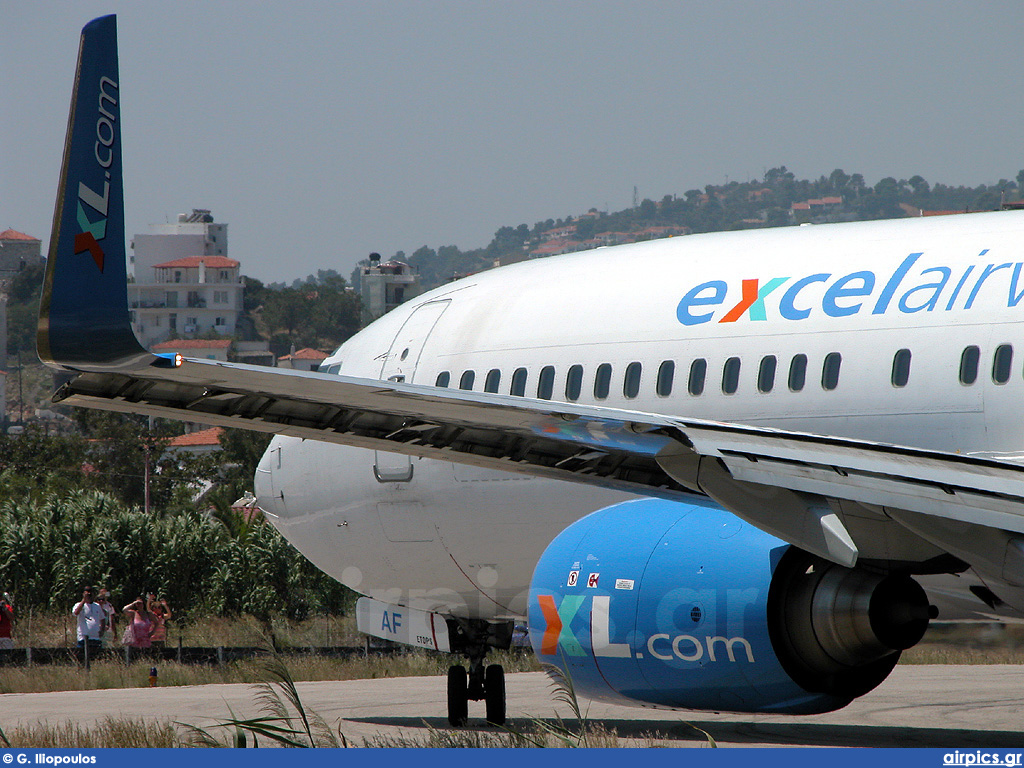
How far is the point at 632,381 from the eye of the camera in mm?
9117

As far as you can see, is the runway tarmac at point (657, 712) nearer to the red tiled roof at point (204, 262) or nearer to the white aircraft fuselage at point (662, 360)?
the white aircraft fuselage at point (662, 360)

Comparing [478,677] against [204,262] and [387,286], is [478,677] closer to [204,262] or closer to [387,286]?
[387,286]

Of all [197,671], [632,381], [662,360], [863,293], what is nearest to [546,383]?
[632,381]

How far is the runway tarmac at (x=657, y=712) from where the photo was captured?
36.2ft

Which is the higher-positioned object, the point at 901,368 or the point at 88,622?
the point at 901,368

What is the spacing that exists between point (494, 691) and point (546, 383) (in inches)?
107

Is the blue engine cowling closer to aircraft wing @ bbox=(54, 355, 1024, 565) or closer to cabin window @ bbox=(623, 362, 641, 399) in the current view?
cabin window @ bbox=(623, 362, 641, 399)

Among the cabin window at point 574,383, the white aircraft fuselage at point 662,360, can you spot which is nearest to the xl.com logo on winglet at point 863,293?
the white aircraft fuselage at point 662,360

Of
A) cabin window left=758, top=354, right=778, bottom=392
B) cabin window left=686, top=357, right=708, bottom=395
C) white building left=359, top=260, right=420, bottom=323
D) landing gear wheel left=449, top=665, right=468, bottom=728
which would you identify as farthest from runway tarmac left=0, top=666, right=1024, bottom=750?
white building left=359, top=260, right=420, bottom=323

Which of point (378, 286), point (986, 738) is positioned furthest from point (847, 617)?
point (378, 286)

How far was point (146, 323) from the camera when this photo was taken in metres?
181

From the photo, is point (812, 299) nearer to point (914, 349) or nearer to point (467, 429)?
point (914, 349)

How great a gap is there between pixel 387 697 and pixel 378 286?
443ft

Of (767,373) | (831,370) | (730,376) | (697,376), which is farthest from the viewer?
(697,376)
